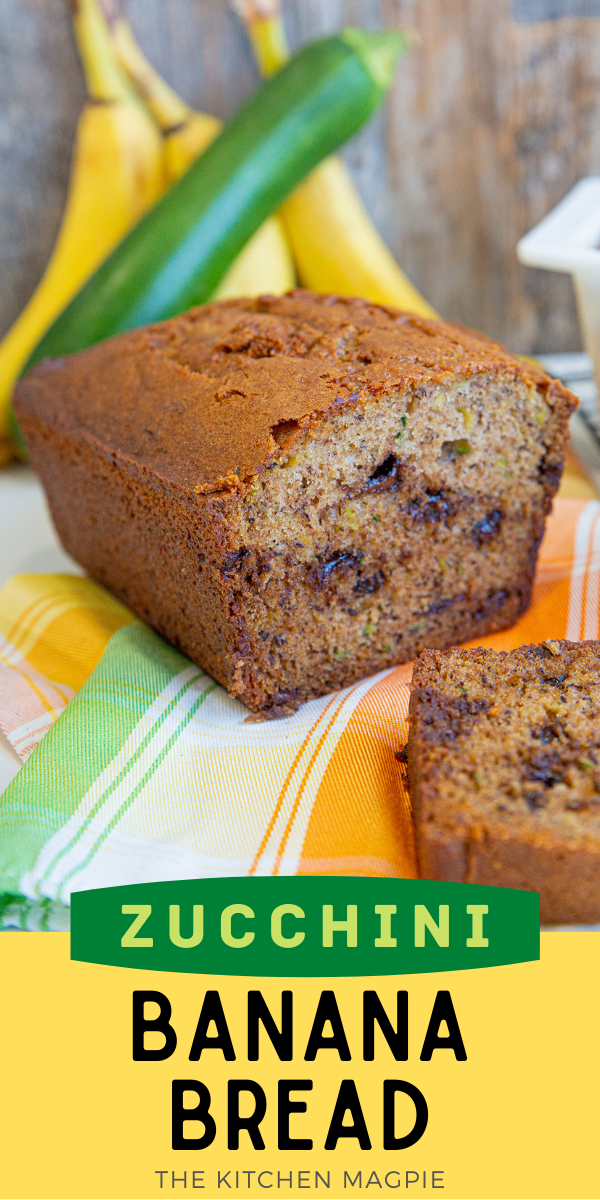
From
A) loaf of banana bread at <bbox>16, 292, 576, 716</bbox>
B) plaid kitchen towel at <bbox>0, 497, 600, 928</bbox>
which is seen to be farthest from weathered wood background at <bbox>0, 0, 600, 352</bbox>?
Result: plaid kitchen towel at <bbox>0, 497, 600, 928</bbox>

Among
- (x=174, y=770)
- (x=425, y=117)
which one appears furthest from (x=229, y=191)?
(x=174, y=770)

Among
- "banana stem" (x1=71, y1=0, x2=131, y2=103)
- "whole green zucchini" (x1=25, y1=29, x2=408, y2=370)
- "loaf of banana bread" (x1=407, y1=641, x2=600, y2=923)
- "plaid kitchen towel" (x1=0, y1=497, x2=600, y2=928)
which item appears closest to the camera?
"loaf of banana bread" (x1=407, y1=641, x2=600, y2=923)

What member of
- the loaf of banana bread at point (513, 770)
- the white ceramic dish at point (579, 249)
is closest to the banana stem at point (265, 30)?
the white ceramic dish at point (579, 249)

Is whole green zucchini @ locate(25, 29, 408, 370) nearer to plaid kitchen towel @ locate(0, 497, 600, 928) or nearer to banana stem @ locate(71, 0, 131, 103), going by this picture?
banana stem @ locate(71, 0, 131, 103)

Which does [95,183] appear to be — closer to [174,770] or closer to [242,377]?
[242,377]

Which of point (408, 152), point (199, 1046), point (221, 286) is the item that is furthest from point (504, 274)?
point (199, 1046)

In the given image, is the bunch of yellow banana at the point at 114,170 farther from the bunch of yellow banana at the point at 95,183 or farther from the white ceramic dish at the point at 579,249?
the white ceramic dish at the point at 579,249
